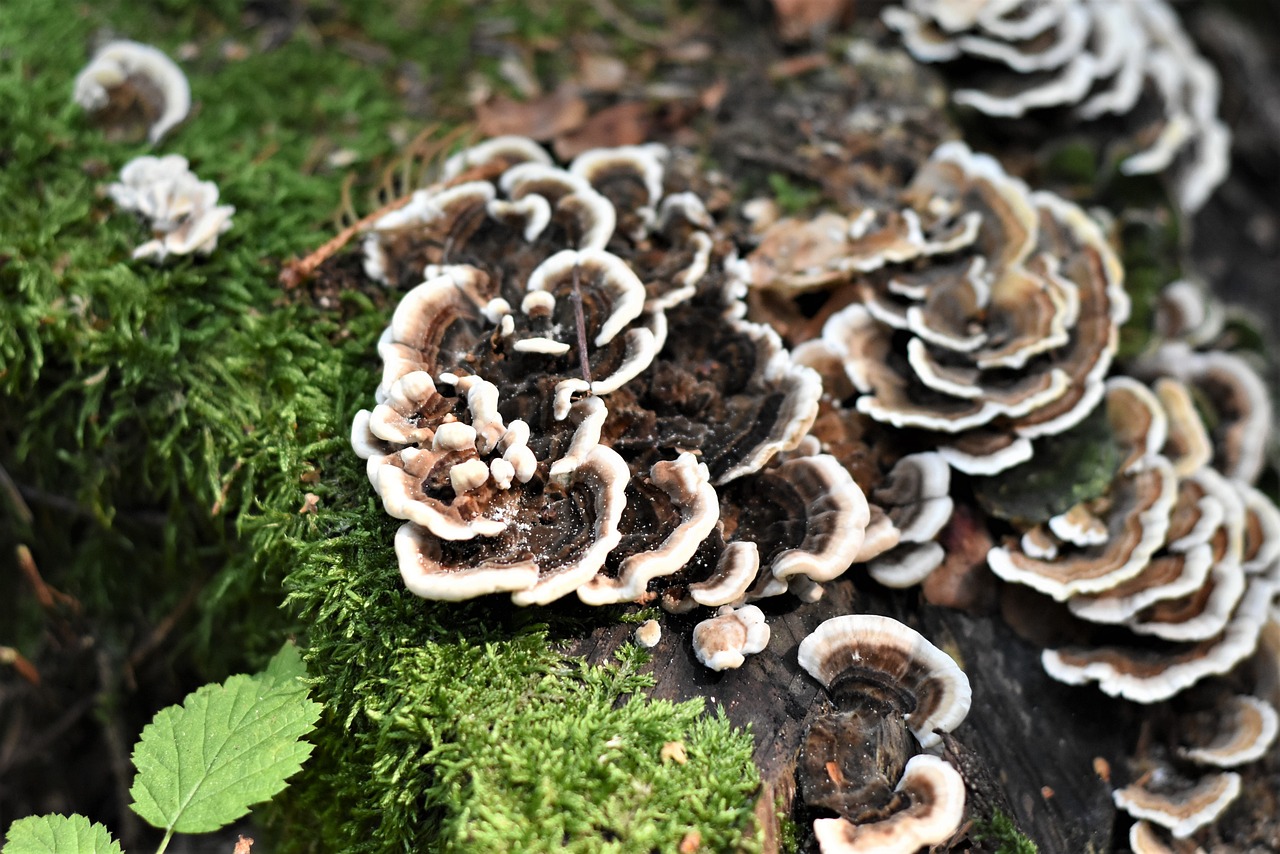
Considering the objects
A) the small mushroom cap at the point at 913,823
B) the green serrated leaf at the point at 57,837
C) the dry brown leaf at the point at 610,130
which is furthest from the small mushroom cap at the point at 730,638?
the dry brown leaf at the point at 610,130

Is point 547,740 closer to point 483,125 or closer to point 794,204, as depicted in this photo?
point 794,204

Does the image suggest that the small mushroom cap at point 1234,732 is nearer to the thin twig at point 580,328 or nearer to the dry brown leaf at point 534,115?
the thin twig at point 580,328

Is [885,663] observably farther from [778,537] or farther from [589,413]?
[589,413]

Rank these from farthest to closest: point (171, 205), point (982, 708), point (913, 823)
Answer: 1. point (171, 205)
2. point (982, 708)
3. point (913, 823)

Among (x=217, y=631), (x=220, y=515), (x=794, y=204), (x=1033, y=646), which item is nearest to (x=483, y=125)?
(x=794, y=204)

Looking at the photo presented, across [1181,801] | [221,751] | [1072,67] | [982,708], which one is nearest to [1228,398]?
[1072,67]
